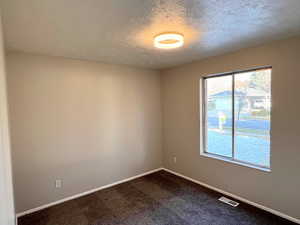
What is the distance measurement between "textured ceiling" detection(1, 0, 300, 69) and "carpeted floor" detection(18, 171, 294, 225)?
2.49 meters

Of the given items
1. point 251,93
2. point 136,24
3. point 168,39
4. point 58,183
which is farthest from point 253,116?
point 58,183

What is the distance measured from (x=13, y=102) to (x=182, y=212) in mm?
3023

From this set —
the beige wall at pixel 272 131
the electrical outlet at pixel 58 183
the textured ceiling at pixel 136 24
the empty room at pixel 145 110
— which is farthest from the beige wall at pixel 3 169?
the beige wall at pixel 272 131

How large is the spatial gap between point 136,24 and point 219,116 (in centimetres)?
233

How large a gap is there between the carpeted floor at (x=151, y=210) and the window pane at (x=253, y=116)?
2.72 ft

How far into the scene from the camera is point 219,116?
3.29 m

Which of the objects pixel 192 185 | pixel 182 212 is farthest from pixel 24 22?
pixel 192 185

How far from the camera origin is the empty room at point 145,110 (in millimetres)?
1730

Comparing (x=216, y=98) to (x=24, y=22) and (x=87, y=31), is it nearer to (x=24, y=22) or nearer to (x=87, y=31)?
(x=87, y=31)

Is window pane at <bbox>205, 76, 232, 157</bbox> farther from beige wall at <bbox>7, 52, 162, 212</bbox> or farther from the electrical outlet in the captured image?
the electrical outlet

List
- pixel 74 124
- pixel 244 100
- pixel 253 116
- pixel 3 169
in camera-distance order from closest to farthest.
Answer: pixel 3 169, pixel 253 116, pixel 244 100, pixel 74 124

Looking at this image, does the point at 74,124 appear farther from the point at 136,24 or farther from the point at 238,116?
the point at 238,116

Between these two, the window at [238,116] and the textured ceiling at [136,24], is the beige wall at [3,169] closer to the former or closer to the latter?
the textured ceiling at [136,24]

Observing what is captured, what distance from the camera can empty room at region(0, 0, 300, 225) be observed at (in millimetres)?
1730
